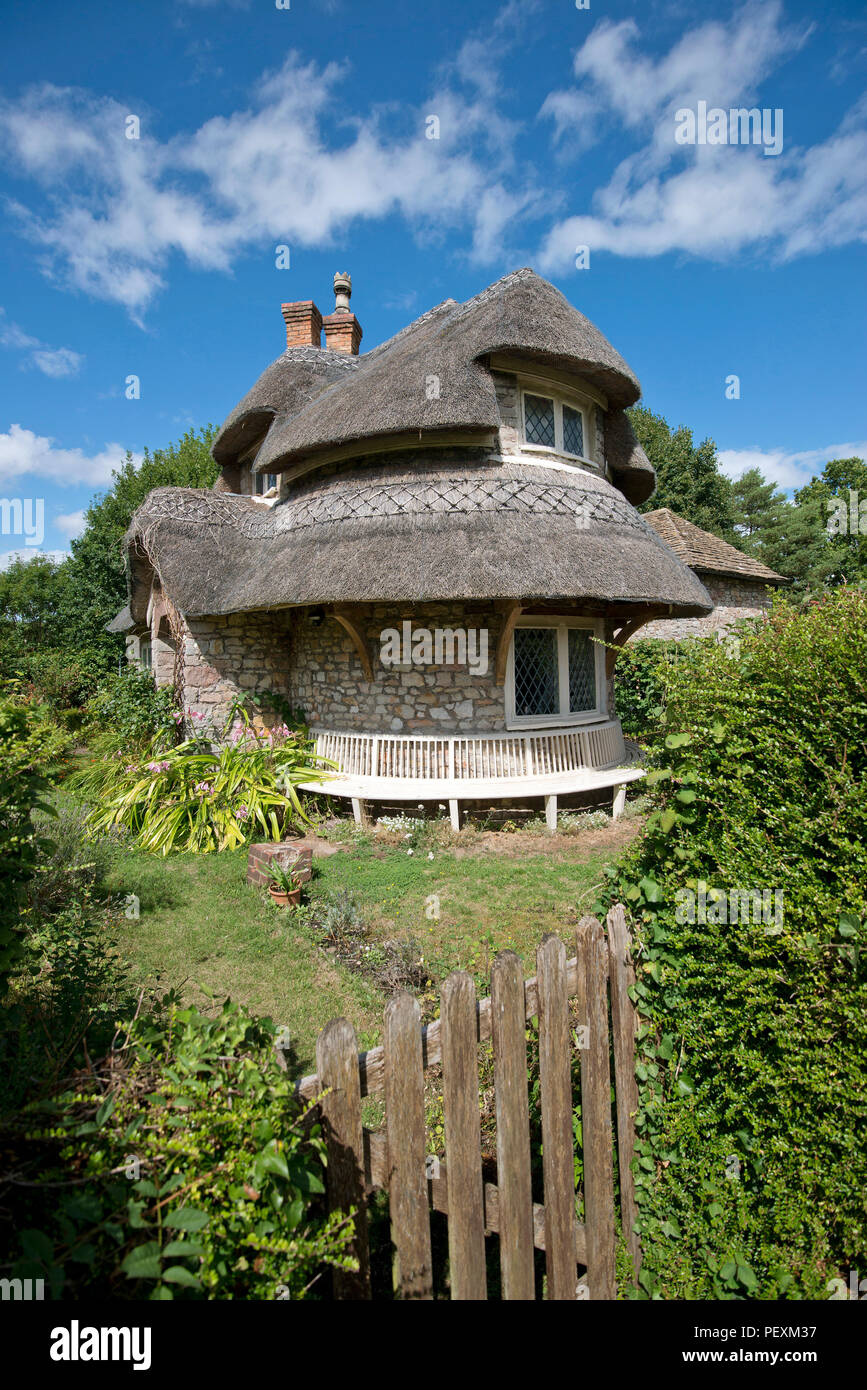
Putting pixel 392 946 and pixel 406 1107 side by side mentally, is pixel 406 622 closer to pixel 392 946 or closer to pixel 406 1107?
pixel 392 946

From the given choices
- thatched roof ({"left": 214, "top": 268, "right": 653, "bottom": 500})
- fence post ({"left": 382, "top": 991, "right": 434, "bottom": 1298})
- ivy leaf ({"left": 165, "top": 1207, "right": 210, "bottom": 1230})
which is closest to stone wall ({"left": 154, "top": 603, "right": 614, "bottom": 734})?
thatched roof ({"left": 214, "top": 268, "right": 653, "bottom": 500})

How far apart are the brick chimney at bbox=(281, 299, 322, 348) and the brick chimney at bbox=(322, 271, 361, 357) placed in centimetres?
55

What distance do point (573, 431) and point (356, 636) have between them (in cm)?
527

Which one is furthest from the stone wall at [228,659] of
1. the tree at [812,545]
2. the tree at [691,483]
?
the tree at [812,545]

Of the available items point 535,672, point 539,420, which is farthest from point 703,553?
point 535,672

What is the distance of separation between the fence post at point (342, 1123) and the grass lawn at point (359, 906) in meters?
1.69

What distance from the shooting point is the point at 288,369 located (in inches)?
521

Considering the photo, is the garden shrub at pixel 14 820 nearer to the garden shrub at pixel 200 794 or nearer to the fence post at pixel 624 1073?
the fence post at pixel 624 1073

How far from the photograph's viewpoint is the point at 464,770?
8516 millimetres

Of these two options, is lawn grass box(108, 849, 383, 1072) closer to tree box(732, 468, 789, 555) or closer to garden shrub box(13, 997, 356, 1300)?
garden shrub box(13, 997, 356, 1300)

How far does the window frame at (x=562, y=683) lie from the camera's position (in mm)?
8844

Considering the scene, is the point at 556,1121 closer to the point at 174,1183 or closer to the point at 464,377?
the point at 174,1183

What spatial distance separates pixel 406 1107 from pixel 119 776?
901 cm

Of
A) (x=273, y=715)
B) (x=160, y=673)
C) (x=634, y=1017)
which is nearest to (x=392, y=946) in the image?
(x=634, y=1017)
